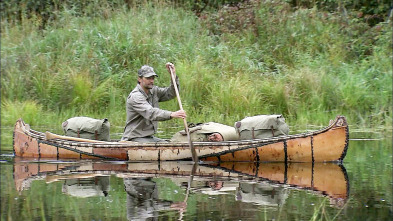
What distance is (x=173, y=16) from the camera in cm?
1673

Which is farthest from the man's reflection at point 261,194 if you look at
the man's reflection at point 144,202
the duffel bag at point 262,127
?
the duffel bag at point 262,127

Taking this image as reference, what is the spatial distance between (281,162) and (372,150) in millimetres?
1684

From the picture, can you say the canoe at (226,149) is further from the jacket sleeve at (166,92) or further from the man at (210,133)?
the jacket sleeve at (166,92)

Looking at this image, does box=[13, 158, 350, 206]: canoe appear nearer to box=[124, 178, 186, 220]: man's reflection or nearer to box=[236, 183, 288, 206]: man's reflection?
box=[236, 183, 288, 206]: man's reflection

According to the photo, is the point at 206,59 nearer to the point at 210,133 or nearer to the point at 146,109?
the point at 210,133

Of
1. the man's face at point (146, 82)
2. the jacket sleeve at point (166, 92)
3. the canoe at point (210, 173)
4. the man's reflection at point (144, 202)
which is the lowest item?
the man's reflection at point (144, 202)

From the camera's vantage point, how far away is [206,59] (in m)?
15.0

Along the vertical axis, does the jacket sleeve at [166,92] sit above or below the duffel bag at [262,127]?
above

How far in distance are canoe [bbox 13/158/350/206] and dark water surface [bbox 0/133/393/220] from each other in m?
0.01

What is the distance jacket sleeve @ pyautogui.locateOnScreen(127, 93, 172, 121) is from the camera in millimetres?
9680

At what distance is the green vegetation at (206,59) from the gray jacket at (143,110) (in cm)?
324

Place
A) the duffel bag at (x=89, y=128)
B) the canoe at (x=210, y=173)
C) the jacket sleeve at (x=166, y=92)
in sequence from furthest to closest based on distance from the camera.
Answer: the duffel bag at (x=89, y=128), the jacket sleeve at (x=166, y=92), the canoe at (x=210, y=173)

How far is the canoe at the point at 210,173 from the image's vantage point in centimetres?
828

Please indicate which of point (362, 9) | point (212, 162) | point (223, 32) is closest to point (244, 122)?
point (212, 162)
